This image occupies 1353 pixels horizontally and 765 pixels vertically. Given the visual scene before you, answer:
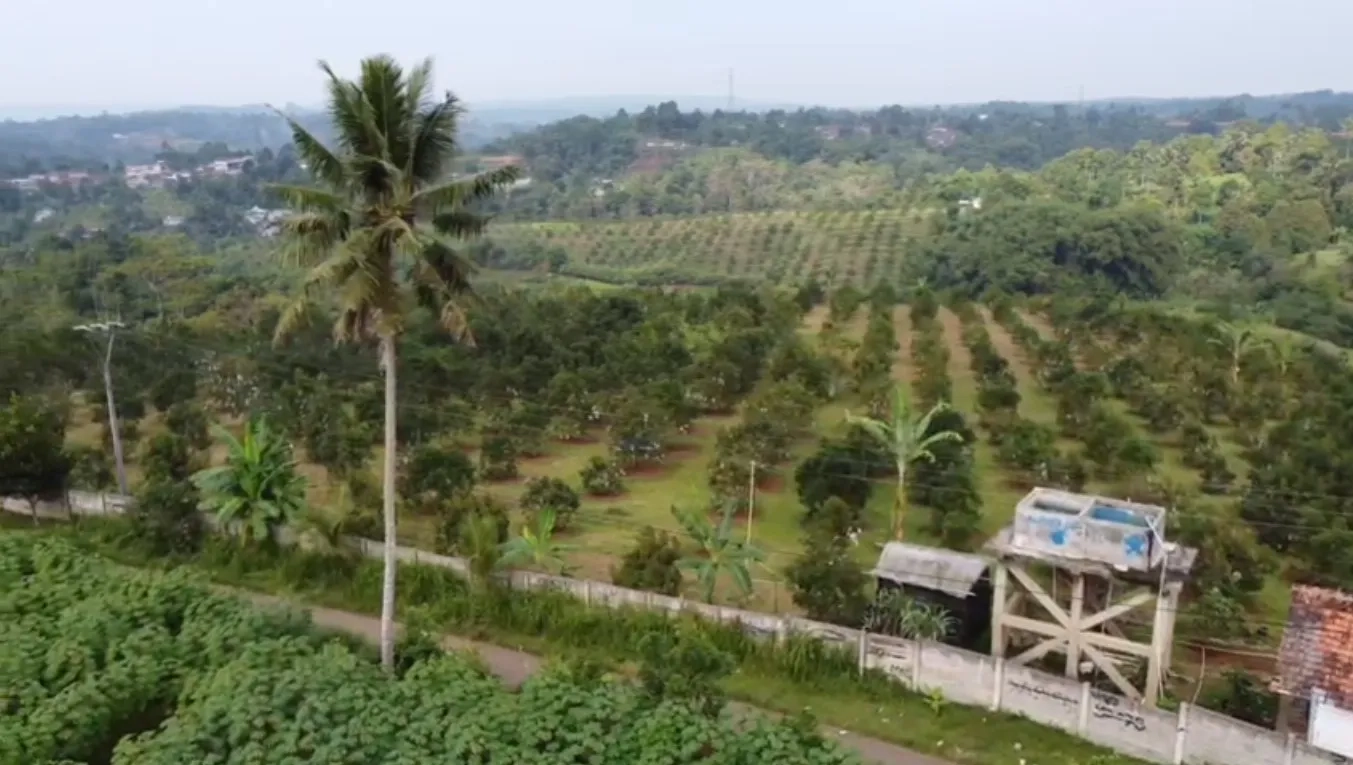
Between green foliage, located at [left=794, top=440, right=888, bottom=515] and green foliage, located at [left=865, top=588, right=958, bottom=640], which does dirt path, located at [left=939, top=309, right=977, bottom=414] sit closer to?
green foliage, located at [left=794, top=440, right=888, bottom=515]

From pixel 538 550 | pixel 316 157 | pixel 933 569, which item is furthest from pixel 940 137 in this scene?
pixel 316 157

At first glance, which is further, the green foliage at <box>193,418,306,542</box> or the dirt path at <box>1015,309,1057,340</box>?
the dirt path at <box>1015,309,1057,340</box>

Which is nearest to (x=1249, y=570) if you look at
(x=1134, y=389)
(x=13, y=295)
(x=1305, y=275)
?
(x=1134, y=389)

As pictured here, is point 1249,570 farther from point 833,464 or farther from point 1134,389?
point 1134,389

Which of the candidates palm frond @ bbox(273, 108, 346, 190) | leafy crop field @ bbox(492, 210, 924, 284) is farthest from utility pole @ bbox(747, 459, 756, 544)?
leafy crop field @ bbox(492, 210, 924, 284)

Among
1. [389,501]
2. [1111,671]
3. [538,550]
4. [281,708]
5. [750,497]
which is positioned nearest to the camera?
[281,708]

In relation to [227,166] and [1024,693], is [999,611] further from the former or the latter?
[227,166]
